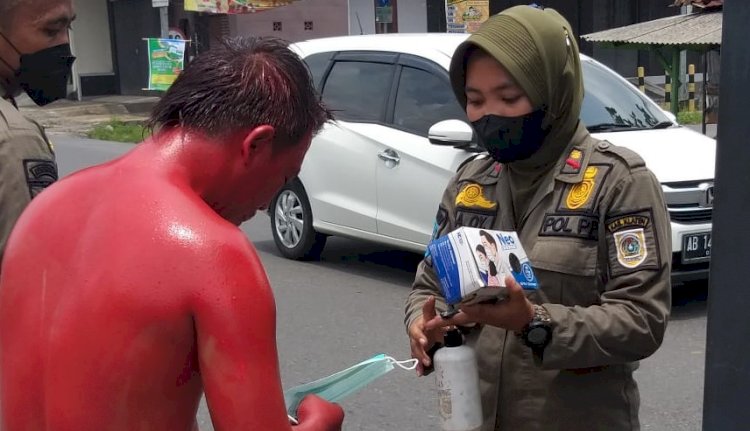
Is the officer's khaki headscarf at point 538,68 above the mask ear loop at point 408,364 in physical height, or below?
above

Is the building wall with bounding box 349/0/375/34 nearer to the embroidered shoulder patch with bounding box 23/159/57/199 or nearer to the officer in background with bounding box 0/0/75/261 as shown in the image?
the officer in background with bounding box 0/0/75/261

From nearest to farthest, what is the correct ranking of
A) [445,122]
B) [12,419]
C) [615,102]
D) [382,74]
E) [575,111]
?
[12,419] → [575,111] → [445,122] → [615,102] → [382,74]

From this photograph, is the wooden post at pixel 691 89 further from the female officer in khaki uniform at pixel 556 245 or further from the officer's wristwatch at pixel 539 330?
the officer's wristwatch at pixel 539 330

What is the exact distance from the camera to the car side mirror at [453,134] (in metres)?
6.46

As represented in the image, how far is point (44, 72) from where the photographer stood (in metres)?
2.82

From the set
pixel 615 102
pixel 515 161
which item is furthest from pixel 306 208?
pixel 515 161

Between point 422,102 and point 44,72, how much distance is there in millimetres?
4610

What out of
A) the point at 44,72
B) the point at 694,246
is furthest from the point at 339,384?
the point at 694,246

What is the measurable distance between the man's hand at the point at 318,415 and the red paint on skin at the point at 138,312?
17cm

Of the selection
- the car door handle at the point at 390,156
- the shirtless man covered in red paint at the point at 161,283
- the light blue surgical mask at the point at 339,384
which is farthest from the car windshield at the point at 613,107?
the shirtless man covered in red paint at the point at 161,283

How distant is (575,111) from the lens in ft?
7.55

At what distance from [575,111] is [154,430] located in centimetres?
130

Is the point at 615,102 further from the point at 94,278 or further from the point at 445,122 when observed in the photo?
the point at 94,278

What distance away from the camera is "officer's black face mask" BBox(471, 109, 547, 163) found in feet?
7.41
